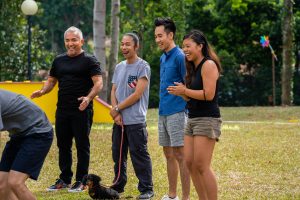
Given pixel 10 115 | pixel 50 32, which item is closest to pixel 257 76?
pixel 10 115

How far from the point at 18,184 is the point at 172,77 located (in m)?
2.20

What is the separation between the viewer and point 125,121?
8477mm

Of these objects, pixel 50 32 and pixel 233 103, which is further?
pixel 50 32

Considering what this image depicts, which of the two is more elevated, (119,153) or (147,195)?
(119,153)

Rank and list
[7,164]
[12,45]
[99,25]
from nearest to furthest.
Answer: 1. [7,164]
2. [99,25]
3. [12,45]

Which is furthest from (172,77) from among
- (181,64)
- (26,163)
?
(26,163)

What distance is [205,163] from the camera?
698 cm

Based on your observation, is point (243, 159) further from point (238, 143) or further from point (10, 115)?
point (10, 115)

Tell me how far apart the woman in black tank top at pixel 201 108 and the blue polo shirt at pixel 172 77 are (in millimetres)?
741

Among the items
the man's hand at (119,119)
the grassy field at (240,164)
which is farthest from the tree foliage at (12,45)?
the man's hand at (119,119)

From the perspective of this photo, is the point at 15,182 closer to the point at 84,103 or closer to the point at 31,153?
the point at 31,153

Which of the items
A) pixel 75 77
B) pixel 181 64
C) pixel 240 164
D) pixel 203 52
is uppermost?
pixel 203 52

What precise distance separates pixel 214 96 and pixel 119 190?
7.68ft

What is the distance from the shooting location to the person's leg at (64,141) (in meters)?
9.06
